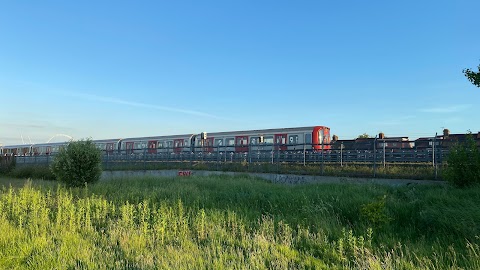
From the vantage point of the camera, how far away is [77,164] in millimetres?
13977

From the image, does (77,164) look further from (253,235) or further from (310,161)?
(310,161)

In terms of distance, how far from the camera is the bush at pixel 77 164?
13859mm

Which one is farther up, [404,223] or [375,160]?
[375,160]

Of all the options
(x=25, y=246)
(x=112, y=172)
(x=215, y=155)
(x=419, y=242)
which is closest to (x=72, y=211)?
(x=25, y=246)

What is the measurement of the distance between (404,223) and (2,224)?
8442 millimetres

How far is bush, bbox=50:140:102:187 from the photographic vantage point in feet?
45.5

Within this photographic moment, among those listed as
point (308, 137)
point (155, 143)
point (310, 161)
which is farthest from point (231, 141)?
point (310, 161)

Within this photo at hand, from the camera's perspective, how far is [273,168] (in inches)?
824

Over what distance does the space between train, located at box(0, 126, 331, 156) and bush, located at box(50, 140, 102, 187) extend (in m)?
9.97

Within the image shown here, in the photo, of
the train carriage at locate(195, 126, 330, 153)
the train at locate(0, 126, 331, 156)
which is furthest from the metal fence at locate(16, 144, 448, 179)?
the train carriage at locate(195, 126, 330, 153)

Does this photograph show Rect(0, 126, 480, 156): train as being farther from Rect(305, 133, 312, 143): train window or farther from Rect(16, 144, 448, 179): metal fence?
Rect(16, 144, 448, 179): metal fence

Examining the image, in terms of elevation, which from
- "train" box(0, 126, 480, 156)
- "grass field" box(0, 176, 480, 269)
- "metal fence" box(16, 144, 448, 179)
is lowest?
"grass field" box(0, 176, 480, 269)

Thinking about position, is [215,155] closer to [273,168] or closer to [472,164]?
[273,168]

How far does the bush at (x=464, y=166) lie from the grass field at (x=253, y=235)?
212 centimetres
